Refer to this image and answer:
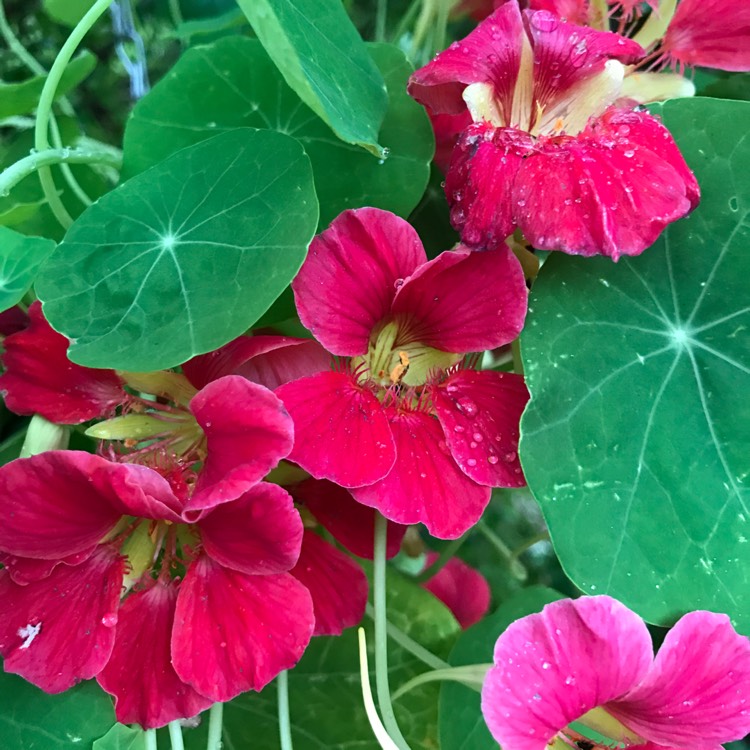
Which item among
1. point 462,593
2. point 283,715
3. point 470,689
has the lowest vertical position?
A: point 462,593

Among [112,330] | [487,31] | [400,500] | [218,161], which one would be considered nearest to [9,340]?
[112,330]

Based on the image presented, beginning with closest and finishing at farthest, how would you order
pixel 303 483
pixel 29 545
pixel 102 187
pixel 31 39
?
pixel 29 545 → pixel 303 483 → pixel 102 187 → pixel 31 39

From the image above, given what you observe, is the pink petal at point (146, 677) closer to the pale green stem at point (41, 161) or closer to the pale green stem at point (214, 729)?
the pale green stem at point (214, 729)

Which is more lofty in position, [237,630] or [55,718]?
[237,630]

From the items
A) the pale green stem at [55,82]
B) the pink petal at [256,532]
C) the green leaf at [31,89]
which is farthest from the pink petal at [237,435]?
the green leaf at [31,89]

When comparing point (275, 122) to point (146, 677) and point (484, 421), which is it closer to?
point (484, 421)

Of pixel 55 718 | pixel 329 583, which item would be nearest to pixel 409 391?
pixel 329 583

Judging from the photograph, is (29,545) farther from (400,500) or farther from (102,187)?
(102,187)

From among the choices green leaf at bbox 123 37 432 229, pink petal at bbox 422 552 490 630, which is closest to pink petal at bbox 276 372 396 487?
green leaf at bbox 123 37 432 229
